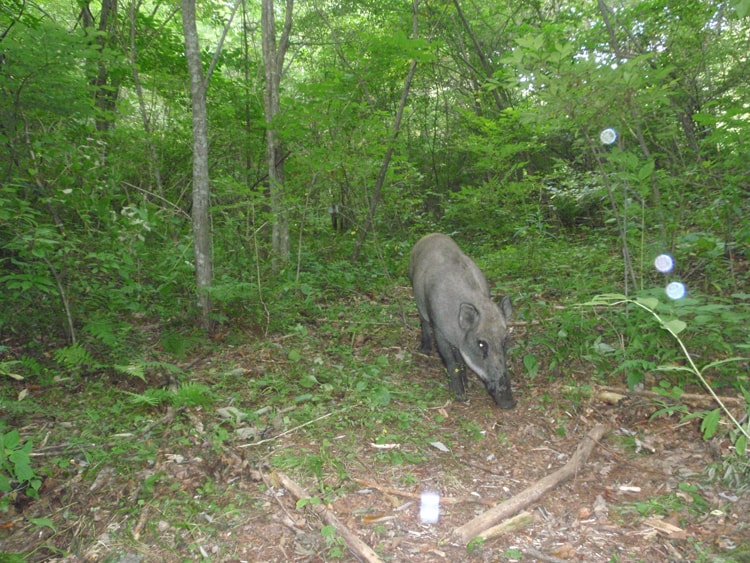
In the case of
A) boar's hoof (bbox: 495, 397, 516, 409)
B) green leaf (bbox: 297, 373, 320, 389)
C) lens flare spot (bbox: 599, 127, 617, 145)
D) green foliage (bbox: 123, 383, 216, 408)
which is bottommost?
boar's hoof (bbox: 495, 397, 516, 409)

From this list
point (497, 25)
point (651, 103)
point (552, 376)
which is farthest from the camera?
Answer: point (497, 25)

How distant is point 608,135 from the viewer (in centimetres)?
519

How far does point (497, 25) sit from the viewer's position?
45.6 ft

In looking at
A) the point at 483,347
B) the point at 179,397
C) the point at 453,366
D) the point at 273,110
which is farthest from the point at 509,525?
the point at 273,110

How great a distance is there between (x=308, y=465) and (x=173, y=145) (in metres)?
6.54

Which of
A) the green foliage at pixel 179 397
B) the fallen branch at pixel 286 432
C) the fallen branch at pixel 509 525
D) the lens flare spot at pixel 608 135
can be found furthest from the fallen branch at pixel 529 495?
the lens flare spot at pixel 608 135

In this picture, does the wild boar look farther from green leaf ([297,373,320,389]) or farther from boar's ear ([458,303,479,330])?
green leaf ([297,373,320,389])

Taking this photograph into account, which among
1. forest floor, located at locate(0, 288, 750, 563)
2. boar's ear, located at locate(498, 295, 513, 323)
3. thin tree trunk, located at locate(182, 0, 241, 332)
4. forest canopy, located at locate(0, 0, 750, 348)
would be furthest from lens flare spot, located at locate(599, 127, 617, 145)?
thin tree trunk, located at locate(182, 0, 241, 332)

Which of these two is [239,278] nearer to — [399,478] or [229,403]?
[229,403]

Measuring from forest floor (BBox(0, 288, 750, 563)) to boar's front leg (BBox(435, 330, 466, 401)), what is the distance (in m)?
0.18

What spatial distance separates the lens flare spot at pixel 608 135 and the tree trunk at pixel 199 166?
14.4 feet

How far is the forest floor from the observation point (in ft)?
10.2

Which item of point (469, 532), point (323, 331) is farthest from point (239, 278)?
point (469, 532)

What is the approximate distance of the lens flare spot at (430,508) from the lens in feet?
11.1
